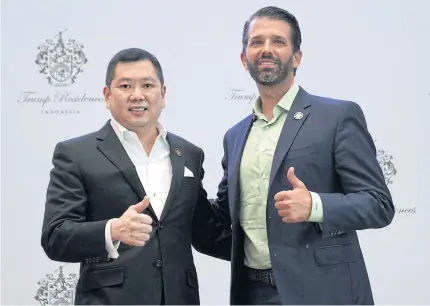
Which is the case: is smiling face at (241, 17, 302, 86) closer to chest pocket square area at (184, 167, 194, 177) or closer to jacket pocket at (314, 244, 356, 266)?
chest pocket square area at (184, 167, 194, 177)

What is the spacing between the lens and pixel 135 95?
7.13 ft

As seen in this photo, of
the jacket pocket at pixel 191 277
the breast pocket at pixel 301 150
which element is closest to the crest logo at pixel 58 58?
the jacket pocket at pixel 191 277

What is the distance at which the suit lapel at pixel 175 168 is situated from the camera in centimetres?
214

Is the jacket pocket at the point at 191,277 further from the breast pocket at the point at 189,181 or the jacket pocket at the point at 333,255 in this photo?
the jacket pocket at the point at 333,255

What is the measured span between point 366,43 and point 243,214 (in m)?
1.65

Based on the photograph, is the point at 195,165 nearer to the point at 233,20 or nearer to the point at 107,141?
the point at 107,141

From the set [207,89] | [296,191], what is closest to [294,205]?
[296,191]

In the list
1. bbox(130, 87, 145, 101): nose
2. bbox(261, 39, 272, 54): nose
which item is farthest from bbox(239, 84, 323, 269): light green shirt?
bbox(130, 87, 145, 101): nose

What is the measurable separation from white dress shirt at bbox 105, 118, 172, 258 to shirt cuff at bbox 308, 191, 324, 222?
1.73 feet

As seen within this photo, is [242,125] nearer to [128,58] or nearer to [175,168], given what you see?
[175,168]

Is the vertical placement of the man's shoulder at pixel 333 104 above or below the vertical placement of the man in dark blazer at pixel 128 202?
above

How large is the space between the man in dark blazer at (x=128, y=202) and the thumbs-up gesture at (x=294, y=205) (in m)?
0.39

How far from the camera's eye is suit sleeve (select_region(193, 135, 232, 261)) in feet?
7.75

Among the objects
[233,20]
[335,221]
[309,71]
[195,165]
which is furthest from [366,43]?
[335,221]
